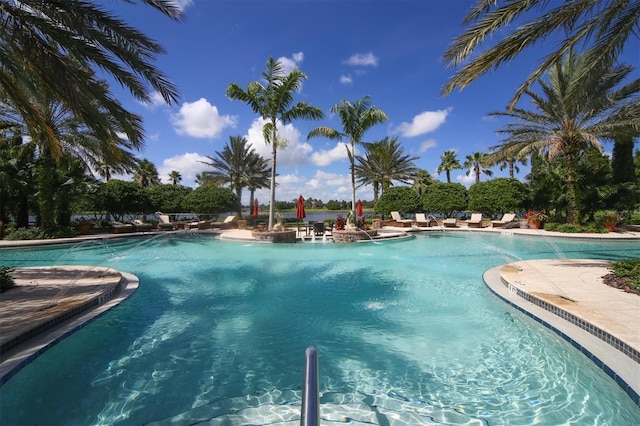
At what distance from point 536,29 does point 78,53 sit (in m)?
9.05

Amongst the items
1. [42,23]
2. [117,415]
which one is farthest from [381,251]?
[42,23]

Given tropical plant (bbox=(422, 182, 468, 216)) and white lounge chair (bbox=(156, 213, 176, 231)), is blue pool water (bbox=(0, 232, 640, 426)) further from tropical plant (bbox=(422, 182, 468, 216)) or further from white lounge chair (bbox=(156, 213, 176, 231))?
tropical plant (bbox=(422, 182, 468, 216))

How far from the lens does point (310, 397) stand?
50.9 inches

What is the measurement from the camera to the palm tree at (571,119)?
13867 millimetres

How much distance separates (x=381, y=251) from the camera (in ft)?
44.3

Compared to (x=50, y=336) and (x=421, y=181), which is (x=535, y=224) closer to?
(x=421, y=181)

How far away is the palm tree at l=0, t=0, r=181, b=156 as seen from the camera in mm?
5168

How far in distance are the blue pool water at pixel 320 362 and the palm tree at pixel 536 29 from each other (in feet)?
17.4

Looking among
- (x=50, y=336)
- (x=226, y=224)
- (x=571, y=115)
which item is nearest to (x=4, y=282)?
(x=50, y=336)

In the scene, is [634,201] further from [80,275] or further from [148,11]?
[80,275]

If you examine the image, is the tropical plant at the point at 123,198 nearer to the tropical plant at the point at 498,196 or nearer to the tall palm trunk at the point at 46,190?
the tall palm trunk at the point at 46,190

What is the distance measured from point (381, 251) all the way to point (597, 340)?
9375mm

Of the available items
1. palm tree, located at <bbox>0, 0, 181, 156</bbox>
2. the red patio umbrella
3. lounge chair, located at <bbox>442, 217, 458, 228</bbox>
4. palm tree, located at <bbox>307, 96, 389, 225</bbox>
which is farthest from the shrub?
lounge chair, located at <bbox>442, 217, 458, 228</bbox>

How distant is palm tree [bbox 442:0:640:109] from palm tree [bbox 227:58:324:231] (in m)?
11.7
